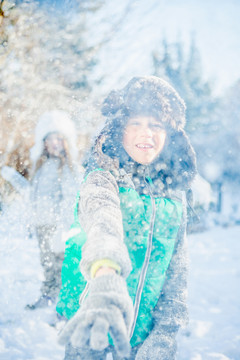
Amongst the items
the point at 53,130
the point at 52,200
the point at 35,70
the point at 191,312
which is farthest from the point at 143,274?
the point at 35,70

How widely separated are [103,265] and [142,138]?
2.62 ft

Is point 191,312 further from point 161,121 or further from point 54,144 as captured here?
point 54,144

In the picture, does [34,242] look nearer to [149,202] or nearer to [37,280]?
[37,280]

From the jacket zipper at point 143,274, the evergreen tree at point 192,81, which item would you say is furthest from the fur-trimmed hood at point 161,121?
the evergreen tree at point 192,81

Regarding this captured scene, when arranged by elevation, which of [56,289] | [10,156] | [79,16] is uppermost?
[79,16]

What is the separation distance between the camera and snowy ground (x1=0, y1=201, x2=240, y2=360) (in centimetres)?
251

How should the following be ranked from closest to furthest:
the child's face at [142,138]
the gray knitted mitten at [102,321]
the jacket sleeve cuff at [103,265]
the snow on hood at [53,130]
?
the gray knitted mitten at [102,321], the jacket sleeve cuff at [103,265], the child's face at [142,138], the snow on hood at [53,130]

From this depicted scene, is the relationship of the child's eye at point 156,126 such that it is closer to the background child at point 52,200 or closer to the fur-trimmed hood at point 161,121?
the fur-trimmed hood at point 161,121

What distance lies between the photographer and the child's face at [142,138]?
1330mm

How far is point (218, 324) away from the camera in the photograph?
317cm

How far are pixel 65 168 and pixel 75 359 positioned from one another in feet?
9.20

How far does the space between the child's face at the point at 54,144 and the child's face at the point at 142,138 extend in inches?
101

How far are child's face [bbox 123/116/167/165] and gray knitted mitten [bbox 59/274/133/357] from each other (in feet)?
2.64

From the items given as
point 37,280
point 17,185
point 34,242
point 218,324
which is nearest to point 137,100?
point 218,324
